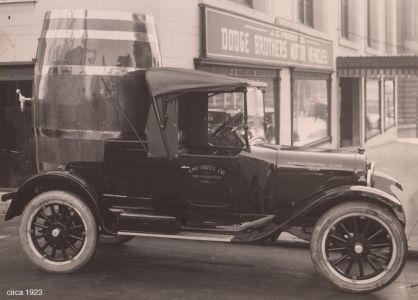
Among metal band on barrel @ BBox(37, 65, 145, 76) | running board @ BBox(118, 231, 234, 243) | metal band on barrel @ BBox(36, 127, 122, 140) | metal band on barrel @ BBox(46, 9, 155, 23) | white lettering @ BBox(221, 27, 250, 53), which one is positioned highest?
white lettering @ BBox(221, 27, 250, 53)

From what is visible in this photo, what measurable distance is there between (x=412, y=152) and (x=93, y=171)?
16841mm

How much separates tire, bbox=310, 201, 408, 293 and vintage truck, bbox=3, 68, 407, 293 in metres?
0.01

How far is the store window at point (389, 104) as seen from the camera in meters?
26.9

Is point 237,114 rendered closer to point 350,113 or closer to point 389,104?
point 350,113

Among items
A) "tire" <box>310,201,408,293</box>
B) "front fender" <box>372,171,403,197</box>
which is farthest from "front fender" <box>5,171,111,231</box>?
"front fender" <box>372,171,403,197</box>

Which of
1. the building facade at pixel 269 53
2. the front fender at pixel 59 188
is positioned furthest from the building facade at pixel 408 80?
the front fender at pixel 59 188

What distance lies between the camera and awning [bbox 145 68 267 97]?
5.91 metres

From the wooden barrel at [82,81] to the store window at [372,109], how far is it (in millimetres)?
18056

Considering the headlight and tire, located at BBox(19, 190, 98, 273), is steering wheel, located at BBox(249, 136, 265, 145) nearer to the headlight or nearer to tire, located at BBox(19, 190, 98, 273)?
the headlight

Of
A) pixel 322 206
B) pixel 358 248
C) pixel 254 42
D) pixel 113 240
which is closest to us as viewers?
pixel 358 248

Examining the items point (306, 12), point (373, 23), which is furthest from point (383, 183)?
point (373, 23)

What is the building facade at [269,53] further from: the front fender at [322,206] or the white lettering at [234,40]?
the front fender at [322,206]

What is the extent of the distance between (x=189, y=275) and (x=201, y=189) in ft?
2.94

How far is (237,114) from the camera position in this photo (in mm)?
6133
